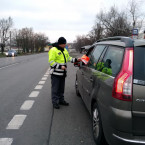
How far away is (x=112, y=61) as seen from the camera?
310 centimetres

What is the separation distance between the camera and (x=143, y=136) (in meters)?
2.61

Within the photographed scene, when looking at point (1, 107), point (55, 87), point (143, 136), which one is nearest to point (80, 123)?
point (55, 87)

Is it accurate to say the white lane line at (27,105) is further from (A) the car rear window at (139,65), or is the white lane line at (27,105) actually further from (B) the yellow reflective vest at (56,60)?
(A) the car rear window at (139,65)

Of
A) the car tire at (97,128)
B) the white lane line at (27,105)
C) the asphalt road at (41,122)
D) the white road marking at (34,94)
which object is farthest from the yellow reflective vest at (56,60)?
the car tire at (97,128)

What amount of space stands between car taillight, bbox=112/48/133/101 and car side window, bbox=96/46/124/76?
0.39 ft

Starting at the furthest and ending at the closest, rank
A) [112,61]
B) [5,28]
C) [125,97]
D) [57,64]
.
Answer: [5,28], [57,64], [112,61], [125,97]

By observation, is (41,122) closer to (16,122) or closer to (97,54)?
(16,122)

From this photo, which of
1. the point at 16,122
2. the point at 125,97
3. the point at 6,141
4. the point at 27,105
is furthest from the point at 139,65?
the point at 27,105

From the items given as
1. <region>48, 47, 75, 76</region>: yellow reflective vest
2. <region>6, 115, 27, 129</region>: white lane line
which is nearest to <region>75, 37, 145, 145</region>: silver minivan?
<region>6, 115, 27, 129</region>: white lane line

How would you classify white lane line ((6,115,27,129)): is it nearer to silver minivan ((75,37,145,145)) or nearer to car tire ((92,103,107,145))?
car tire ((92,103,107,145))

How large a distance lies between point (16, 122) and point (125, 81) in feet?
8.87

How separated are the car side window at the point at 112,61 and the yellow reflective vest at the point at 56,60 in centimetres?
184

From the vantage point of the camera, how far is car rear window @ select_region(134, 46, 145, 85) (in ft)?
8.57

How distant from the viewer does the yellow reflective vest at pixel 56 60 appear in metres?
5.20
